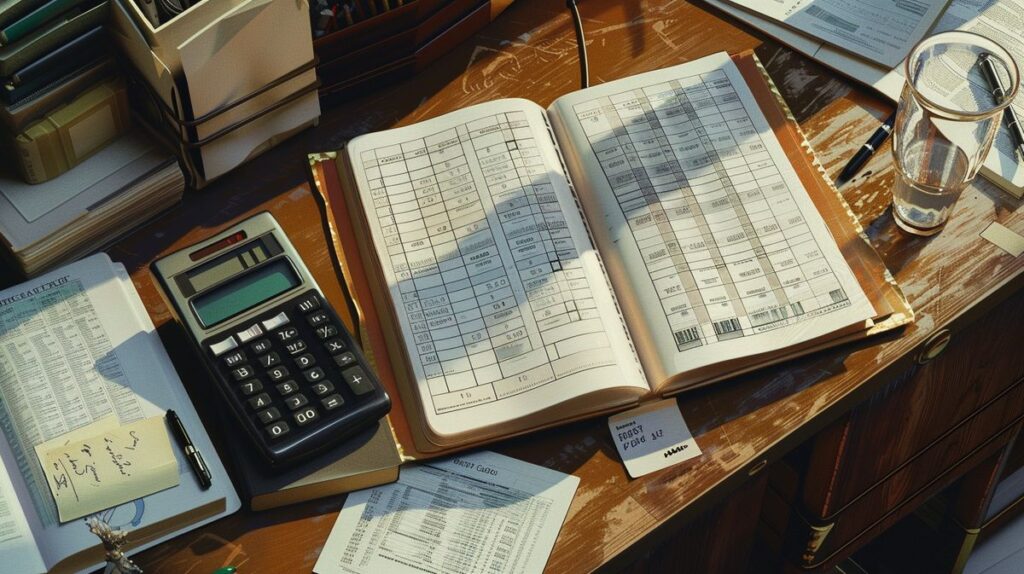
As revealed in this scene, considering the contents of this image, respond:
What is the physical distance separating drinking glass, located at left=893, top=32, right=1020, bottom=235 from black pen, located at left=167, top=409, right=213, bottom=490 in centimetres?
62

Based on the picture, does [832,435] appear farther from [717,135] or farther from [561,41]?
[561,41]

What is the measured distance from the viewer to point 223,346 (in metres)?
0.82

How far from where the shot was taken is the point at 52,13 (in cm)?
85

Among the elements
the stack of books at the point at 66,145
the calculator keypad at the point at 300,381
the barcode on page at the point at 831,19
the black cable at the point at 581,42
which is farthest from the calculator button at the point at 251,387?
the barcode on page at the point at 831,19

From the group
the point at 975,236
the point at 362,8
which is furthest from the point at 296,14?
the point at 975,236

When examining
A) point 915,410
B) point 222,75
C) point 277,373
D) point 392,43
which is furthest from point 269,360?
point 915,410

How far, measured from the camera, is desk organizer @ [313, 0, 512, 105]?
98 centimetres

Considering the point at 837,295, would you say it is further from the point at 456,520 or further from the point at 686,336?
the point at 456,520

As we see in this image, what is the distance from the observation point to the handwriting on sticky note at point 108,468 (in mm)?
771

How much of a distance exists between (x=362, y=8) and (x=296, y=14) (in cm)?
9

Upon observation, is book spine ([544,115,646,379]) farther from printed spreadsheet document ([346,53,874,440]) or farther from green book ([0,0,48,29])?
green book ([0,0,48,29])

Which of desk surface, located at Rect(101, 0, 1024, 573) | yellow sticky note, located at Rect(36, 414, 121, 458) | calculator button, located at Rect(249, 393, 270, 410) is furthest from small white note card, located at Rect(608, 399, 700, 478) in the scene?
yellow sticky note, located at Rect(36, 414, 121, 458)

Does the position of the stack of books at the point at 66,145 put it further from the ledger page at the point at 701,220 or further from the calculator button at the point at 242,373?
the ledger page at the point at 701,220

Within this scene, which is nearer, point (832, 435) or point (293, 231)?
point (293, 231)
